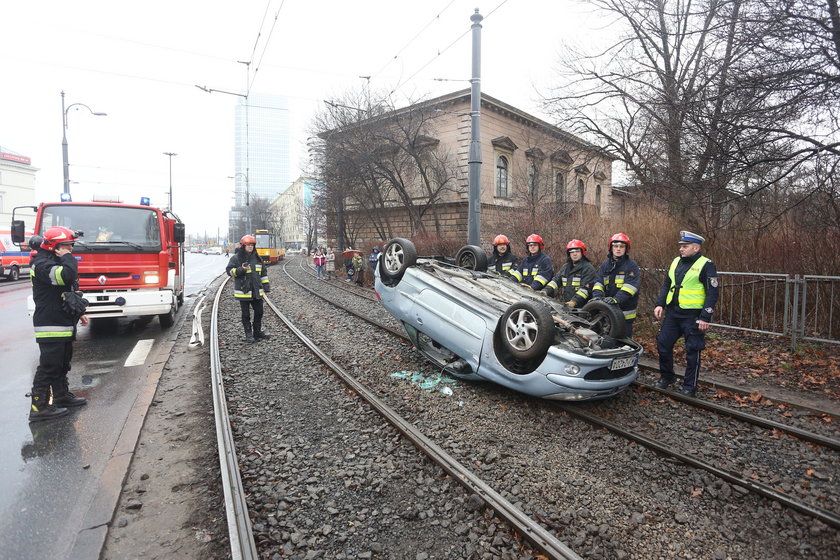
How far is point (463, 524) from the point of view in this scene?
2.90 meters

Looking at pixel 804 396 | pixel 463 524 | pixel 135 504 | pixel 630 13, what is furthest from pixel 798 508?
pixel 630 13

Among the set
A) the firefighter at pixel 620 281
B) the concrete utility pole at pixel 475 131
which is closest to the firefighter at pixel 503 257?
the concrete utility pole at pixel 475 131

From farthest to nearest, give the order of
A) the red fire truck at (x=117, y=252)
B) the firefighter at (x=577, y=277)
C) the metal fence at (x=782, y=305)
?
1. the red fire truck at (x=117, y=252)
2. the metal fence at (x=782, y=305)
3. the firefighter at (x=577, y=277)

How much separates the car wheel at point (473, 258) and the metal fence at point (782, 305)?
4.26 m

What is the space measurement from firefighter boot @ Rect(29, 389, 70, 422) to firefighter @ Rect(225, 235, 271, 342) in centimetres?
334

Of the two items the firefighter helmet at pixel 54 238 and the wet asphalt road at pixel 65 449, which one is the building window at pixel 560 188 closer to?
the wet asphalt road at pixel 65 449

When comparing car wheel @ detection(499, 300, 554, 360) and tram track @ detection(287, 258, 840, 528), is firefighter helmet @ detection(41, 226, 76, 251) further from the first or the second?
tram track @ detection(287, 258, 840, 528)

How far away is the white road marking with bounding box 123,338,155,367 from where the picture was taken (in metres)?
6.69

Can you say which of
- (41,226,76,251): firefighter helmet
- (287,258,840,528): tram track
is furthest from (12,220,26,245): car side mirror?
(287,258,840,528): tram track

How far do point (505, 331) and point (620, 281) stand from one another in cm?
210

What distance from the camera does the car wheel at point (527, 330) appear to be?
14.0 ft

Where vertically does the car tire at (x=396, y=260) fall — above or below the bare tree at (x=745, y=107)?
below

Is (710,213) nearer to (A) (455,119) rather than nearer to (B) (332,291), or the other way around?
(B) (332,291)

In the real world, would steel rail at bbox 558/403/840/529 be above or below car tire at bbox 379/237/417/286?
below
